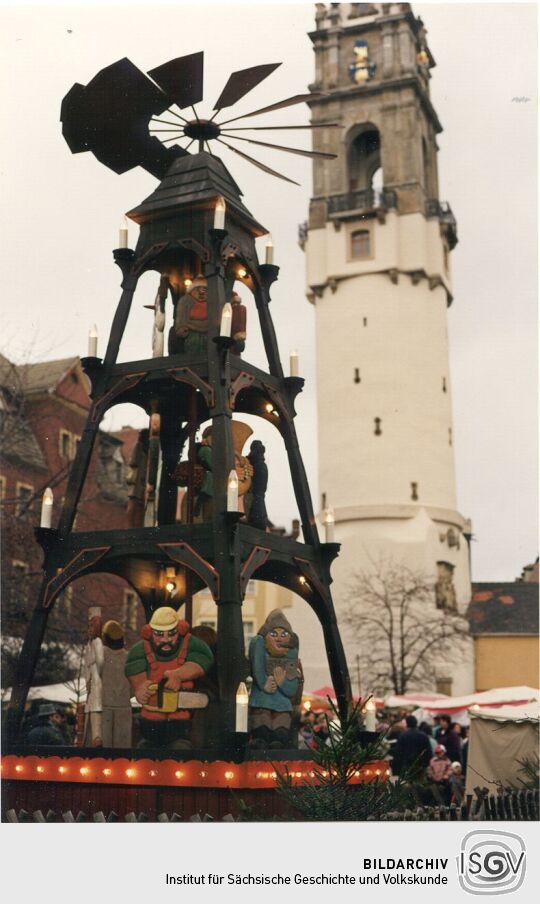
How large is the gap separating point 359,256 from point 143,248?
43068mm

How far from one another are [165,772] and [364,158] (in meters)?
54.7

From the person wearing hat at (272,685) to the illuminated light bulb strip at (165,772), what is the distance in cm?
70

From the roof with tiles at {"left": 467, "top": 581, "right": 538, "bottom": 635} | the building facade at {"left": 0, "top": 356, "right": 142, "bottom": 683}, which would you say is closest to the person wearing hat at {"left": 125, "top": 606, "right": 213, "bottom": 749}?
the building facade at {"left": 0, "top": 356, "right": 142, "bottom": 683}

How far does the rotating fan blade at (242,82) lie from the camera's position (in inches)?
593

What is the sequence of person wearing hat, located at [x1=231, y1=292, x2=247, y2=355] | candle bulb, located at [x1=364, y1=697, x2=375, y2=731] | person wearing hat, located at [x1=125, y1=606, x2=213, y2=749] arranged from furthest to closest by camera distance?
person wearing hat, located at [x1=231, y1=292, x2=247, y2=355] < candle bulb, located at [x1=364, y1=697, x2=375, y2=731] < person wearing hat, located at [x1=125, y1=606, x2=213, y2=749]

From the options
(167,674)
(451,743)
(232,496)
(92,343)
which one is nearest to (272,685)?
(167,674)

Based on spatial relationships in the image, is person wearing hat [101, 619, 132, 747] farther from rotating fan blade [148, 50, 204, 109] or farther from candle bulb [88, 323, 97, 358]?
rotating fan blade [148, 50, 204, 109]

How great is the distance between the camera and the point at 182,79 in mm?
15250

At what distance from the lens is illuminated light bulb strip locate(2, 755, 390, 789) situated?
12.3 meters

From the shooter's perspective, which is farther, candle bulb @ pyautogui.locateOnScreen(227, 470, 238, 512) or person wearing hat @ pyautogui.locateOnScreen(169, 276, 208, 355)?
person wearing hat @ pyautogui.locateOnScreen(169, 276, 208, 355)

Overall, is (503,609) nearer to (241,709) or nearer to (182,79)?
(182,79)

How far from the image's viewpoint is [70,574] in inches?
559
